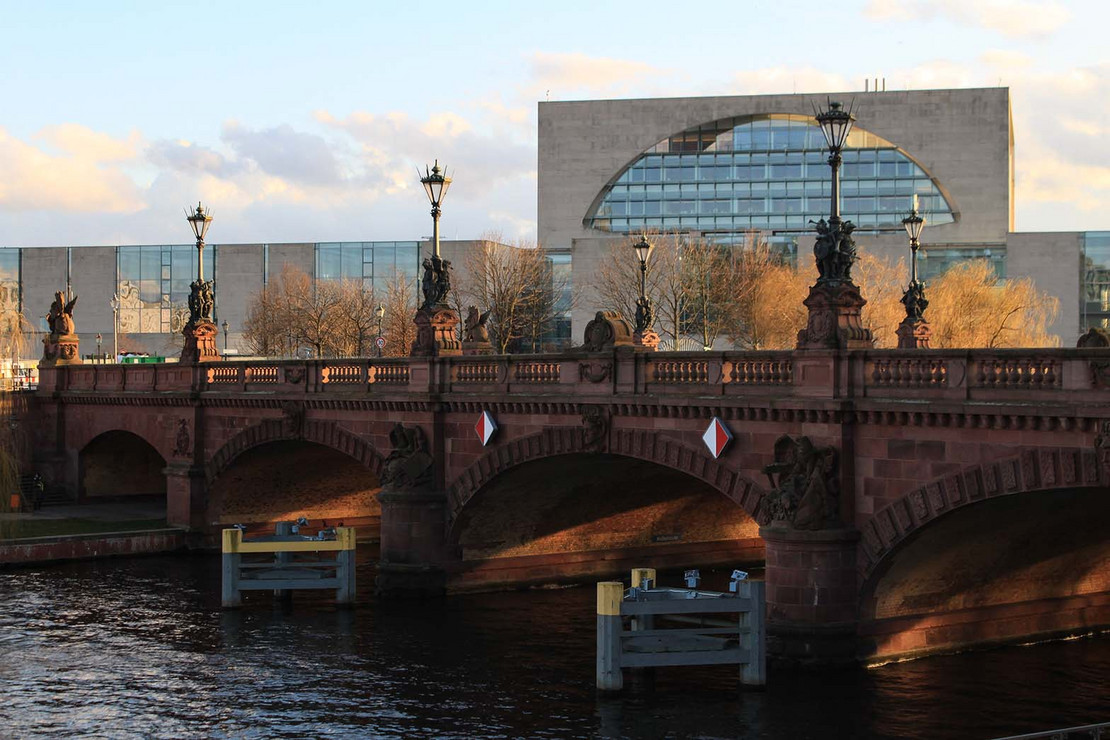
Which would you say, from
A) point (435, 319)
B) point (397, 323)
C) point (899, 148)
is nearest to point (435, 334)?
point (435, 319)

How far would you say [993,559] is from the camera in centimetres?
3156

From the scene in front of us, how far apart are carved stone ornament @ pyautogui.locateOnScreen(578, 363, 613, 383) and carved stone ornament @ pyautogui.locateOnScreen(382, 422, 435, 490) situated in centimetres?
650

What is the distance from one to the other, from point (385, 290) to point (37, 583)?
220 ft

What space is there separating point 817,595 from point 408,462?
14423 millimetres

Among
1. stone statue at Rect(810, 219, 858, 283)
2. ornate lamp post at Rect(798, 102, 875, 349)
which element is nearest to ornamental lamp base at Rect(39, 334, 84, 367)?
ornate lamp post at Rect(798, 102, 875, 349)

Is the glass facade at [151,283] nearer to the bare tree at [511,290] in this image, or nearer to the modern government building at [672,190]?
the modern government building at [672,190]

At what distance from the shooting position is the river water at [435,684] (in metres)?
26.7

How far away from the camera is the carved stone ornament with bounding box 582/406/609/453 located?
35375 mm

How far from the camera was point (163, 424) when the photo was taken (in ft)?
180

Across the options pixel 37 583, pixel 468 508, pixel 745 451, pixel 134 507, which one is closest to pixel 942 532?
pixel 745 451

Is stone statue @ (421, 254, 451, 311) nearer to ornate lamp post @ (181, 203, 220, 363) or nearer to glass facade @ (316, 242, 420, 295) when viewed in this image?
ornate lamp post @ (181, 203, 220, 363)

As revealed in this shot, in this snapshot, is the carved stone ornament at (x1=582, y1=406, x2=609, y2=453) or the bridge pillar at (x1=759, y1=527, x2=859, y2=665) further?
the carved stone ornament at (x1=582, y1=406, x2=609, y2=453)

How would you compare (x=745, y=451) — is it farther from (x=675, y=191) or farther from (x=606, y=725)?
(x=675, y=191)

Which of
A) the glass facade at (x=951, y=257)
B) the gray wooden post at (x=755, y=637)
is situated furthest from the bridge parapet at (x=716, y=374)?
the glass facade at (x=951, y=257)
